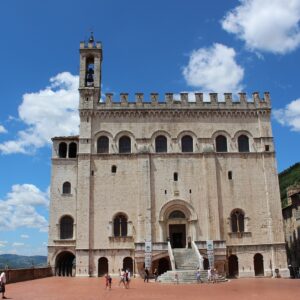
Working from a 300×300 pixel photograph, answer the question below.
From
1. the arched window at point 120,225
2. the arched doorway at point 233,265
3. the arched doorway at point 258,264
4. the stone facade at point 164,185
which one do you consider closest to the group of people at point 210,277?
the stone facade at point 164,185

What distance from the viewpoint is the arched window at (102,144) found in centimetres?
4350

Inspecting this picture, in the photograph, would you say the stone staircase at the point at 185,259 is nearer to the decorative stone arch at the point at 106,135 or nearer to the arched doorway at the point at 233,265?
the arched doorway at the point at 233,265

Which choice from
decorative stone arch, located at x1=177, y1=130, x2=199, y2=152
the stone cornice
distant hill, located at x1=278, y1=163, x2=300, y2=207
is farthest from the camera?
distant hill, located at x1=278, y1=163, x2=300, y2=207

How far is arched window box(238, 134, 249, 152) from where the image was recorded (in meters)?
44.0

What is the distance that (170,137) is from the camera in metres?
43.6

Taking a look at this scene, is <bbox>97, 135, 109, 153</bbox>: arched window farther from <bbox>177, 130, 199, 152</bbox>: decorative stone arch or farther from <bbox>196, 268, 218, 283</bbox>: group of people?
<bbox>196, 268, 218, 283</bbox>: group of people

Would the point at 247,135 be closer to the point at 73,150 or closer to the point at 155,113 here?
the point at 155,113

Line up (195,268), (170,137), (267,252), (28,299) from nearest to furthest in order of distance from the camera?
1. (28,299)
2. (195,268)
3. (267,252)
4. (170,137)

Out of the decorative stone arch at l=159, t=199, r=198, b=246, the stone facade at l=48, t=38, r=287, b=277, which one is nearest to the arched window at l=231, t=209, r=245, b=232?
the stone facade at l=48, t=38, r=287, b=277

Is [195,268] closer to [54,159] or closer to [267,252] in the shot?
[267,252]

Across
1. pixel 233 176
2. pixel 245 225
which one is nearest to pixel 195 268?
pixel 245 225

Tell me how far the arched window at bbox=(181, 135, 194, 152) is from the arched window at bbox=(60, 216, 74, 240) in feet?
44.1

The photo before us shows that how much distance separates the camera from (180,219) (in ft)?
137

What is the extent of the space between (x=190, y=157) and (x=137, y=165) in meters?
5.44
